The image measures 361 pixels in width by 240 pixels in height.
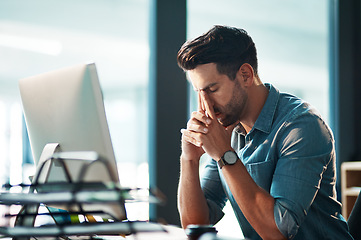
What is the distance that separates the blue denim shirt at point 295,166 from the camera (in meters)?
1.28

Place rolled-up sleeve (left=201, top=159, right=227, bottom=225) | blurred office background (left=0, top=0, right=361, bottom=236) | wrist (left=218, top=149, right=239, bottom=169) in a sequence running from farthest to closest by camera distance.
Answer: blurred office background (left=0, top=0, right=361, bottom=236), rolled-up sleeve (left=201, top=159, right=227, bottom=225), wrist (left=218, top=149, right=239, bottom=169)

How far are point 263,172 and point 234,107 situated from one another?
0.26m

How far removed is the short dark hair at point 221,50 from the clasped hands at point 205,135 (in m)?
0.11

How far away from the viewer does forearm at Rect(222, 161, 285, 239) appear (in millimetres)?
1279

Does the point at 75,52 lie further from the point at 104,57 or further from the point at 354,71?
the point at 354,71

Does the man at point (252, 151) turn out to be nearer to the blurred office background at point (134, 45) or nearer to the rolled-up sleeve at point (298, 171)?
the rolled-up sleeve at point (298, 171)

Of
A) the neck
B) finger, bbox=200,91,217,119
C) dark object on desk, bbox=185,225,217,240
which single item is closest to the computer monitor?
dark object on desk, bbox=185,225,217,240

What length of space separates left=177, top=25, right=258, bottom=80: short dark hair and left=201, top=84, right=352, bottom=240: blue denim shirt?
167mm

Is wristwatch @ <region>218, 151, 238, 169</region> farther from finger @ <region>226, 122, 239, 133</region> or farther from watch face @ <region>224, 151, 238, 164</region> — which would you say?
finger @ <region>226, 122, 239, 133</region>

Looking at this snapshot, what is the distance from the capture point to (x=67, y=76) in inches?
42.7

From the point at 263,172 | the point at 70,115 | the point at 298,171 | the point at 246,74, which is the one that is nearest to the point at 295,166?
the point at 298,171

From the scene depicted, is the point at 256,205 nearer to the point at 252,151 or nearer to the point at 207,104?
the point at 252,151

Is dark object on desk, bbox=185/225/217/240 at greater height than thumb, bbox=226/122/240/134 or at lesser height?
lesser

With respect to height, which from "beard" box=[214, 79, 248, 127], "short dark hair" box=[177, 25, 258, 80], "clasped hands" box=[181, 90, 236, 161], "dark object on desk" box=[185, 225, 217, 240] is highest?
"short dark hair" box=[177, 25, 258, 80]
